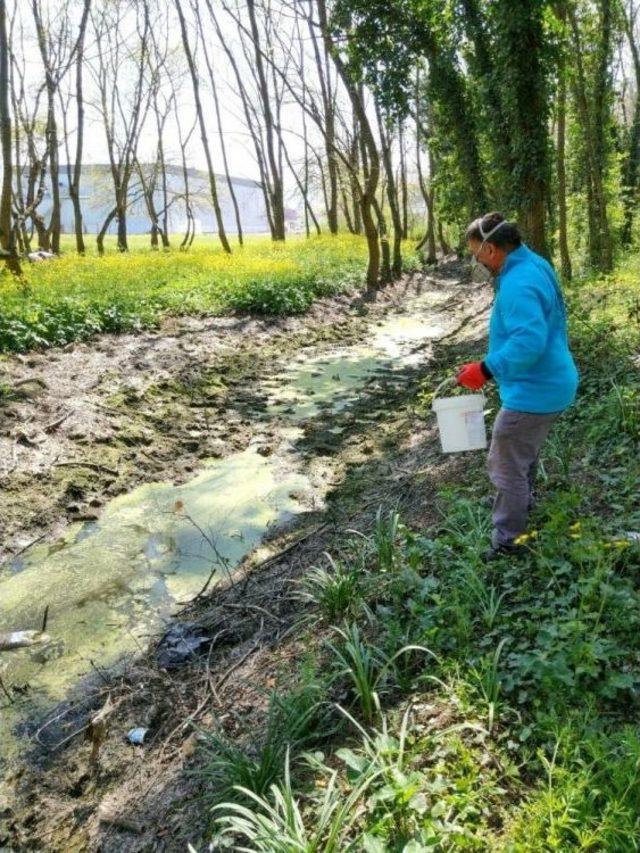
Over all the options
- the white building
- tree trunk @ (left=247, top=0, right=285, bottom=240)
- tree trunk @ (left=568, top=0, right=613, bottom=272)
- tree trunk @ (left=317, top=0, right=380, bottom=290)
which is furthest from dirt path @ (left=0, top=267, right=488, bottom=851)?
the white building

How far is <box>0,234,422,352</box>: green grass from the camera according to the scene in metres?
9.37

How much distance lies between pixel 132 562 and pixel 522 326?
346 centimetres

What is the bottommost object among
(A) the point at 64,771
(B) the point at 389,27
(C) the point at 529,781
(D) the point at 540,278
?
(A) the point at 64,771

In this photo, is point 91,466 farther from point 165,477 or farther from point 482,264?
point 482,264

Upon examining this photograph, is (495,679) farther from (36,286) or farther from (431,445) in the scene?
(36,286)

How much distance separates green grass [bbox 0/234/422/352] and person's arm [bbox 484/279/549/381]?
7.21 metres

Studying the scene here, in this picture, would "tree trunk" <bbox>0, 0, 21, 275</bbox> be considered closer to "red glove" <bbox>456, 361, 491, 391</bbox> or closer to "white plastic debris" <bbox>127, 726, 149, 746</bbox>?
"white plastic debris" <bbox>127, 726, 149, 746</bbox>

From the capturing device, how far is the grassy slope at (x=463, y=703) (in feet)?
7.15

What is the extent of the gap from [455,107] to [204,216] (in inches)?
2207

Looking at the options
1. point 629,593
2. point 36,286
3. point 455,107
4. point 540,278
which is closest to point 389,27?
point 455,107

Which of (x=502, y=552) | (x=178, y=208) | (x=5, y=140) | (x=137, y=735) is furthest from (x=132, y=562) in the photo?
(x=178, y=208)

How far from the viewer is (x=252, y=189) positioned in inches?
2847

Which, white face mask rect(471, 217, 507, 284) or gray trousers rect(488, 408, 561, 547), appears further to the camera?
gray trousers rect(488, 408, 561, 547)

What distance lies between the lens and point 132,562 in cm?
506
